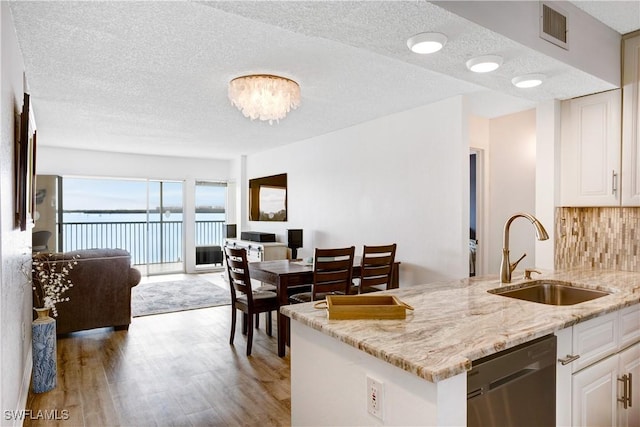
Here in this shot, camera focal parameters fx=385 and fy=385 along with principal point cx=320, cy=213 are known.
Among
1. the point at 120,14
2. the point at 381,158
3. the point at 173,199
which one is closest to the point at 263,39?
the point at 120,14

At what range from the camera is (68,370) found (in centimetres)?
311

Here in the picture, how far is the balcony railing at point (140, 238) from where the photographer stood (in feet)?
25.6


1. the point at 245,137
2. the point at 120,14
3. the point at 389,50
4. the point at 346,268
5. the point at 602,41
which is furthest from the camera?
the point at 245,137

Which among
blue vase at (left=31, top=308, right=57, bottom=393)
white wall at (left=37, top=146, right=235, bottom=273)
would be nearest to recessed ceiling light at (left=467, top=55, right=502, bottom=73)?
blue vase at (left=31, top=308, right=57, bottom=393)

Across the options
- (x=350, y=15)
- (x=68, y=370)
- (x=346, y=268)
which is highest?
(x=350, y=15)

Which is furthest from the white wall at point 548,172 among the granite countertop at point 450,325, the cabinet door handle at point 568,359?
the cabinet door handle at point 568,359

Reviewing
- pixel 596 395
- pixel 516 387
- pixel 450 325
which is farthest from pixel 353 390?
pixel 596 395

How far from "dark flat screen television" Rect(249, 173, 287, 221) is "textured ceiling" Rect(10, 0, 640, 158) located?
1680mm

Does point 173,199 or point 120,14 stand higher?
point 120,14

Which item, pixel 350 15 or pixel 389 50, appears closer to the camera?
pixel 350 15

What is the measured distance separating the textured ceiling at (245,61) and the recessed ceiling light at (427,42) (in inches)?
1.4

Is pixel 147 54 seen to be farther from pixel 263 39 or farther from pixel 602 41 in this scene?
pixel 602 41

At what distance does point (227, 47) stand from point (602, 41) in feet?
7.75

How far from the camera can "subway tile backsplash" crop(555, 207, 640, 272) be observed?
2.58 meters
